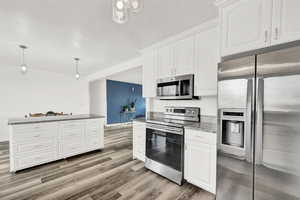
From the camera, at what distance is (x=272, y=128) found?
112 cm

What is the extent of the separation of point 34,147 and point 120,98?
4856 mm

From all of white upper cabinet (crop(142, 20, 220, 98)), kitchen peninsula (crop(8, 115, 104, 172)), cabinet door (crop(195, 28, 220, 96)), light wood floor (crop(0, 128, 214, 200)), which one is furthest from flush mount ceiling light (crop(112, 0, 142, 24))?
kitchen peninsula (crop(8, 115, 104, 172))

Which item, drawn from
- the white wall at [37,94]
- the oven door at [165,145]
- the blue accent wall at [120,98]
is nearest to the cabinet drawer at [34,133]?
the oven door at [165,145]

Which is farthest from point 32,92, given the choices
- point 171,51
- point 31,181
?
point 171,51

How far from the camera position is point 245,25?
1.39 m

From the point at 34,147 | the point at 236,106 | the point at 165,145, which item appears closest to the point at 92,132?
the point at 34,147

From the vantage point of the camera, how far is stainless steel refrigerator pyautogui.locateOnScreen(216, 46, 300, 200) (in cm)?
104

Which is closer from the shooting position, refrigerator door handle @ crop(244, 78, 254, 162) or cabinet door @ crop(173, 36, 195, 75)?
refrigerator door handle @ crop(244, 78, 254, 162)

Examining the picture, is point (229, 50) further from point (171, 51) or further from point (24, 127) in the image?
point (24, 127)

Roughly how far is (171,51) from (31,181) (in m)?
3.24

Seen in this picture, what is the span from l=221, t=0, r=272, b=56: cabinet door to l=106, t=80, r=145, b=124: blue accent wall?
601 cm

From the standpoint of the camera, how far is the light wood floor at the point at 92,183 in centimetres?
187

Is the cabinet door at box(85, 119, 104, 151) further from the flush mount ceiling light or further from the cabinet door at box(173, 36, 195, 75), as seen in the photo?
the flush mount ceiling light

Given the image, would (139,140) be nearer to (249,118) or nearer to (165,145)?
(165,145)
